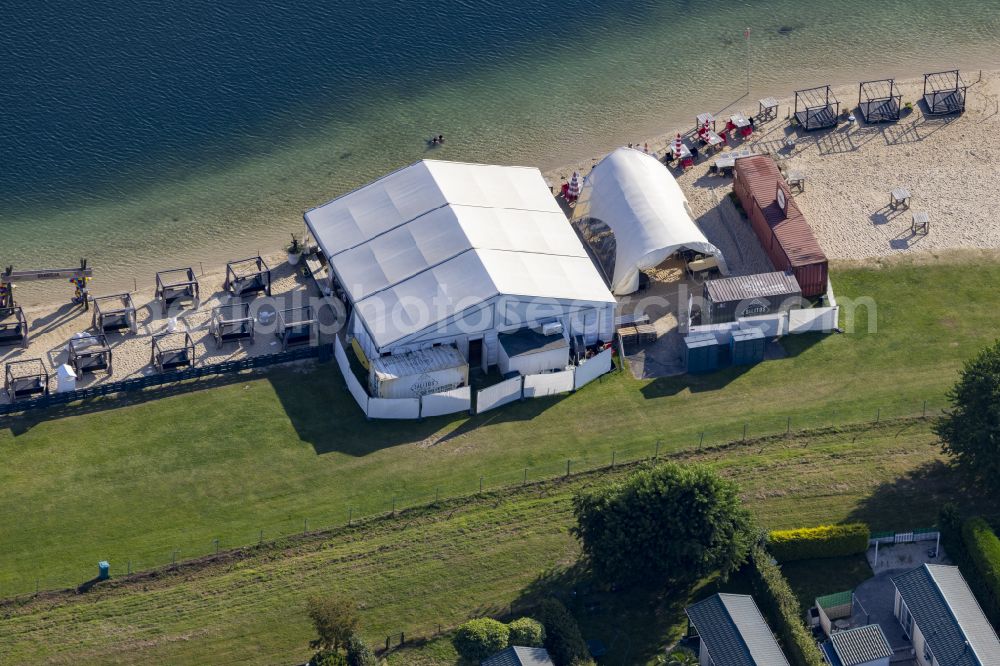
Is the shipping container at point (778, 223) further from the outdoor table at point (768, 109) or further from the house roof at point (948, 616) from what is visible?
the house roof at point (948, 616)

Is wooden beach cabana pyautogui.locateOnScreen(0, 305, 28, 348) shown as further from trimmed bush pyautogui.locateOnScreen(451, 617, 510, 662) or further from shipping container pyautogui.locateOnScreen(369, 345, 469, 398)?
trimmed bush pyautogui.locateOnScreen(451, 617, 510, 662)

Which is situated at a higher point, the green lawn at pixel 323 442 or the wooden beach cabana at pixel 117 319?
the wooden beach cabana at pixel 117 319

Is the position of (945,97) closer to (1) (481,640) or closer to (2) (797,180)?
(2) (797,180)

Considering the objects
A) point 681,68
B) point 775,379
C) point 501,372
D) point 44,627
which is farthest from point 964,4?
point 44,627

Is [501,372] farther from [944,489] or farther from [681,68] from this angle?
[681,68]

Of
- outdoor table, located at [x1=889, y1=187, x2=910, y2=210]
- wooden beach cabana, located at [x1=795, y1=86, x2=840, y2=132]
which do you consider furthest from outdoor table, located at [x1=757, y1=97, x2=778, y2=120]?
outdoor table, located at [x1=889, y1=187, x2=910, y2=210]

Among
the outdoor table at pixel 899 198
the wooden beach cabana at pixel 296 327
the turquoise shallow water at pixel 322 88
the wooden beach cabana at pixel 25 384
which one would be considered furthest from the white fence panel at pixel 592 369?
the wooden beach cabana at pixel 25 384
